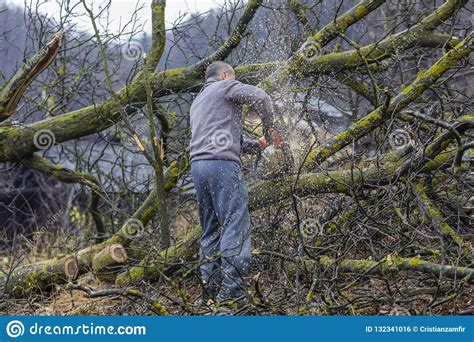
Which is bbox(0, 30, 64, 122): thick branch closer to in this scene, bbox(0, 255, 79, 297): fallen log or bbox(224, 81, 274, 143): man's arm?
bbox(0, 255, 79, 297): fallen log

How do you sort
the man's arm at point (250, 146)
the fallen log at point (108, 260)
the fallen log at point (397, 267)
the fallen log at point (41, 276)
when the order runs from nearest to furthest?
1. the fallen log at point (397, 267)
2. the man's arm at point (250, 146)
3. the fallen log at point (108, 260)
4. the fallen log at point (41, 276)

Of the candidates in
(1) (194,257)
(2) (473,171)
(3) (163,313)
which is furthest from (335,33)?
(3) (163,313)

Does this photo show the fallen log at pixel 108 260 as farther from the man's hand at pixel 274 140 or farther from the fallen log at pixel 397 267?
the fallen log at pixel 397 267

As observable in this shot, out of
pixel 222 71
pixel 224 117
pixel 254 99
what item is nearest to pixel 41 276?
pixel 224 117

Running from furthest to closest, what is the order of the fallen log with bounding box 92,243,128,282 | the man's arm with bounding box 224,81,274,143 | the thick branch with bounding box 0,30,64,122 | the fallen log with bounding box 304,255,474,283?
the fallen log with bounding box 92,243,128,282 → the thick branch with bounding box 0,30,64,122 → the man's arm with bounding box 224,81,274,143 → the fallen log with bounding box 304,255,474,283

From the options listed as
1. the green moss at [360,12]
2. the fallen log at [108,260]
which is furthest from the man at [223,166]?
the green moss at [360,12]

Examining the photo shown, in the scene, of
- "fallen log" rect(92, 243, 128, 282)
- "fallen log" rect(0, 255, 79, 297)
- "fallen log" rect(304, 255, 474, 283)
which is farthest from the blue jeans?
"fallen log" rect(0, 255, 79, 297)

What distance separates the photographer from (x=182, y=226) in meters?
11.4

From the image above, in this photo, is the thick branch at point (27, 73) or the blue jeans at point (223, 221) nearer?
the blue jeans at point (223, 221)

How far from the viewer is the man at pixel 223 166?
5.36 metres

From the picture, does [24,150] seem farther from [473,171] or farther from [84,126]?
[473,171]

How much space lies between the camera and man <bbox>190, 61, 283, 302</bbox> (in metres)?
5.36

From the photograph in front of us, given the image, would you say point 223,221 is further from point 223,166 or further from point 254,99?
point 254,99

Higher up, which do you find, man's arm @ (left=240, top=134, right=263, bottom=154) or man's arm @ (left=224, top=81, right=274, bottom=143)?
man's arm @ (left=224, top=81, right=274, bottom=143)
